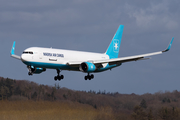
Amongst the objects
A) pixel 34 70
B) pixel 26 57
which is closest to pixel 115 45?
pixel 34 70

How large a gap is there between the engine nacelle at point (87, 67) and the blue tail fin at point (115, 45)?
38.9 feet

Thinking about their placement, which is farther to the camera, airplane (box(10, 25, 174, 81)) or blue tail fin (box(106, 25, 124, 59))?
blue tail fin (box(106, 25, 124, 59))

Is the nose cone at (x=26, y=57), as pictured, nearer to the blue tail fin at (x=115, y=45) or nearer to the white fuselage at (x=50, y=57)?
the white fuselage at (x=50, y=57)

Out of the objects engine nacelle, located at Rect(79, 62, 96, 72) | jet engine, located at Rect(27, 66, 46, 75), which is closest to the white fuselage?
engine nacelle, located at Rect(79, 62, 96, 72)

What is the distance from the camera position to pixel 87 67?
56719 millimetres

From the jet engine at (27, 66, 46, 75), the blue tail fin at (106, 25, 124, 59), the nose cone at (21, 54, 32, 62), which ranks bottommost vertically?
the jet engine at (27, 66, 46, 75)

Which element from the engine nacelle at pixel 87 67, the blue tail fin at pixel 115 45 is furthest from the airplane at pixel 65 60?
the blue tail fin at pixel 115 45

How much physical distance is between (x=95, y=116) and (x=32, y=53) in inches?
1017

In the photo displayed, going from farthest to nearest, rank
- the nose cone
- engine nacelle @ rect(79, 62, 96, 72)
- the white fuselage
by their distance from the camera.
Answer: engine nacelle @ rect(79, 62, 96, 72) → the white fuselage → the nose cone

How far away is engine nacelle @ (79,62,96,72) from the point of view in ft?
186

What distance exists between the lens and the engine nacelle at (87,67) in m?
56.8

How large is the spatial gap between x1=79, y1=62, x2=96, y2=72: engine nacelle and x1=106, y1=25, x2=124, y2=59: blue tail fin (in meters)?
11.9

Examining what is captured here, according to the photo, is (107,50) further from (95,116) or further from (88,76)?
(95,116)

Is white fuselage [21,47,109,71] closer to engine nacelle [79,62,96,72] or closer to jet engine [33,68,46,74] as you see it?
engine nacelle [79,62,96,72]
